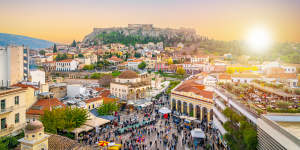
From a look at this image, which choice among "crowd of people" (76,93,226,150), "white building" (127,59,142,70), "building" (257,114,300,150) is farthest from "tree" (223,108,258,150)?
"white building" (127,59,142,70)

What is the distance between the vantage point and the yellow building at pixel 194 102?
24684mm

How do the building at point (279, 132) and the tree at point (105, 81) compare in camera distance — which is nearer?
the building at point (279, 132)

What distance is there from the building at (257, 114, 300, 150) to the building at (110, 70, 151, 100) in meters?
25.6

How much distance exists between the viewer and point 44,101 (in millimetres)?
25328

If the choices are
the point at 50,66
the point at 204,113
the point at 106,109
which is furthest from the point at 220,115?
the point at 50,66

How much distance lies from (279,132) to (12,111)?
17654mm

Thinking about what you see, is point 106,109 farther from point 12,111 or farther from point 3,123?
point 3,123

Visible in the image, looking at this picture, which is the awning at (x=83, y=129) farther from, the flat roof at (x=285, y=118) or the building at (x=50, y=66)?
the building at (x=50, y=66)

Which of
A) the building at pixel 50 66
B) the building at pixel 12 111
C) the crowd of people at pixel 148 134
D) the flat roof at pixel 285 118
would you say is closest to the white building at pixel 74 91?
the crowd of people at pixel 148 134

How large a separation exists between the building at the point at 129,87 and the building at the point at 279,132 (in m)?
25.6

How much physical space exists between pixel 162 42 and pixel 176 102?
95.6m

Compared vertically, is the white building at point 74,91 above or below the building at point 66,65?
below

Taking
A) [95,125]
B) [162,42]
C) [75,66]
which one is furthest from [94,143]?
[162,42]

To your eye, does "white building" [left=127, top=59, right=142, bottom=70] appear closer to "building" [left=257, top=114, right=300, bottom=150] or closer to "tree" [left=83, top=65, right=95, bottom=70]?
"tree" [left=83, top=65, right=95, bottom=70]
